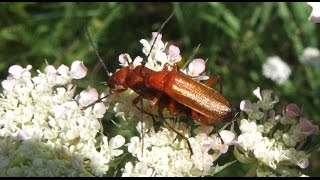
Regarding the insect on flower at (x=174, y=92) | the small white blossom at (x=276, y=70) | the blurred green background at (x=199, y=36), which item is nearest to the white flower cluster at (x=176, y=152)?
the insect on flower at (x=174, y=92)

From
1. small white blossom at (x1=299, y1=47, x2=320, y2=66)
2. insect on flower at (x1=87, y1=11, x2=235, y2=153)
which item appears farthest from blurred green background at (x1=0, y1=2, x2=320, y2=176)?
insect on flower at (x1=87, y1=11, x2=235, y2=153)

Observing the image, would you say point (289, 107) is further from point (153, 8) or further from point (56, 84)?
point (153, 8)

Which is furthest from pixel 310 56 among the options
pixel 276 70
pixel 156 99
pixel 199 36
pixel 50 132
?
pixel 50 132

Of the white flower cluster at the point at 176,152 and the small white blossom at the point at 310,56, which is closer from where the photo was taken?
the white flower cluster at the point at 176,152

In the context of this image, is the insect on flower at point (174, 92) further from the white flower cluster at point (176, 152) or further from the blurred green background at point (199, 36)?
the blurred green background at point (199, 36)

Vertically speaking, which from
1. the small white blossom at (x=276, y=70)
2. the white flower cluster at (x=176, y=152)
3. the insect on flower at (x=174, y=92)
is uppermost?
the insect on flower at (x=174, y=92)

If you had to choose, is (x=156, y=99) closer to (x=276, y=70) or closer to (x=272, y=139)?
(x=272, y=139)

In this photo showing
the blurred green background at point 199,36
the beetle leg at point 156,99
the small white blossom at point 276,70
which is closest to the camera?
the beetle leg at point 156,99
